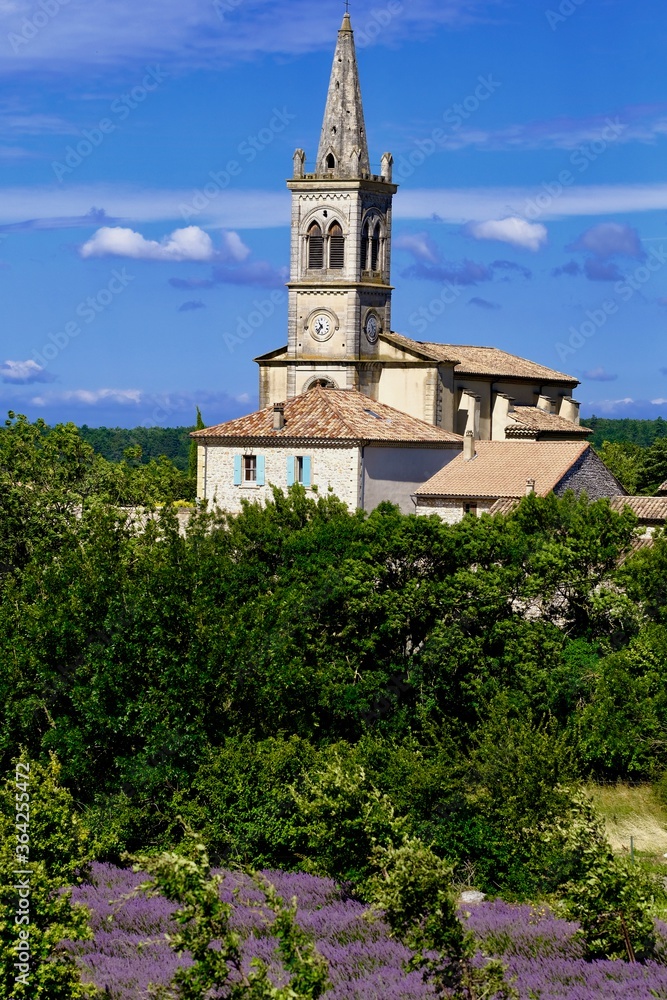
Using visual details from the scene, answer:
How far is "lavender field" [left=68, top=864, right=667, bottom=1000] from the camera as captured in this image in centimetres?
1727

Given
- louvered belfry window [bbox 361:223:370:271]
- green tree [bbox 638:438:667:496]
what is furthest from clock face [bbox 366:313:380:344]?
green tree [bbox 638:438:667:496]

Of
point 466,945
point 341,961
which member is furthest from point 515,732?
point 466,945

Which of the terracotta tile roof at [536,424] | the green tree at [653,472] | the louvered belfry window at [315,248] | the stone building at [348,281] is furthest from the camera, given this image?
the green tree at [653,472]

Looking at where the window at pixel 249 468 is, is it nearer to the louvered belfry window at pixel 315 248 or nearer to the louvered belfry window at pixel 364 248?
the louvered belfry window at pixel 315 248

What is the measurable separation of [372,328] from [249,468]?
10625 mm

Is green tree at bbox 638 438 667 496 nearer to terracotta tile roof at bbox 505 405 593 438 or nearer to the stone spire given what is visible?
terracotta tile roof at bbox 505 405 593 438

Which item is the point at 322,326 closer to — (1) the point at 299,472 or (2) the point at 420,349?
(2) the point at 420,349

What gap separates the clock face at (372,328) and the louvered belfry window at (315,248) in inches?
116

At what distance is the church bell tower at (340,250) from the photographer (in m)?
54.5

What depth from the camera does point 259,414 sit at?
48.6 m

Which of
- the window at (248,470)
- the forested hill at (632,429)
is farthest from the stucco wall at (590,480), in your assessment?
the forested hill at (632,429)

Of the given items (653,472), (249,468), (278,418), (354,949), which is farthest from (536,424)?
(354,949)

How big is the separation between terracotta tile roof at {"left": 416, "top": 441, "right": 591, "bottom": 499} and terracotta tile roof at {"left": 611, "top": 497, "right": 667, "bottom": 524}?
6.74 feet

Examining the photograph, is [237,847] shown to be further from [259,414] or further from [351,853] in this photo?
[259,414]
